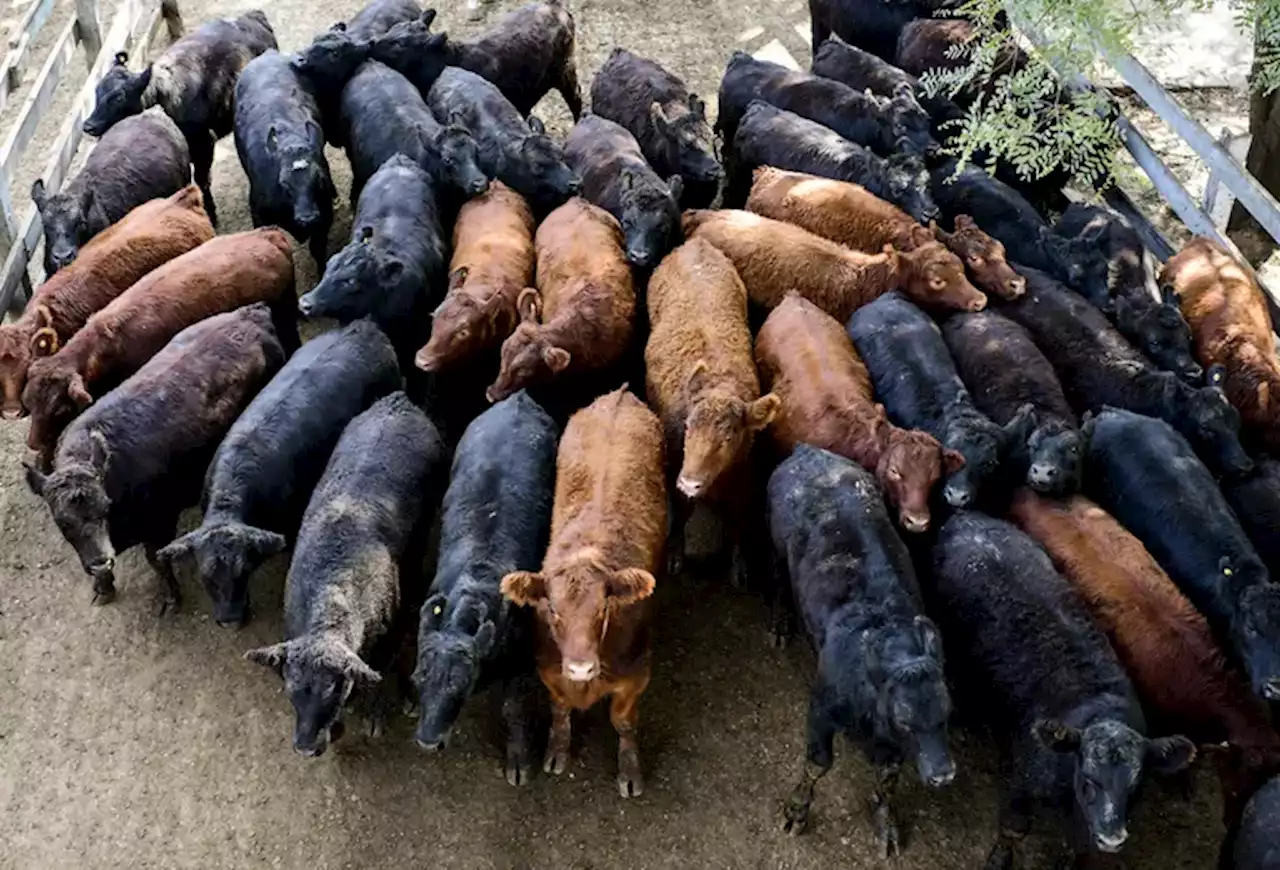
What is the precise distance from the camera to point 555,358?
22.8 ft

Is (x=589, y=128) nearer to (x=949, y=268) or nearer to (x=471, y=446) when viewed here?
(x=949, y=268)

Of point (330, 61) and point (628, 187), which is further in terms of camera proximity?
point (330, 61)

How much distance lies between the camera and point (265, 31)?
1095 centimetres

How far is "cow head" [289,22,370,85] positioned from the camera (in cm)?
1005

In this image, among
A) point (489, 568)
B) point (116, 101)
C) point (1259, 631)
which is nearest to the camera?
point (1259, 631)

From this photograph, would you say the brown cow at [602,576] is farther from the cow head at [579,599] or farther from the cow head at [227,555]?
the cow head at [227,555]

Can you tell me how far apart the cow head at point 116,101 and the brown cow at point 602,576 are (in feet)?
17.1

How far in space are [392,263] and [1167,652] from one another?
4.90 m

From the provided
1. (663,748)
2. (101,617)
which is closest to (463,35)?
(101,617)

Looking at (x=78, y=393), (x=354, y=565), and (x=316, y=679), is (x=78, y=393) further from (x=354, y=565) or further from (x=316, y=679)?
(x=316, y=679)

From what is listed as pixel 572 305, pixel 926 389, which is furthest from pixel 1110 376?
pixel 572 305

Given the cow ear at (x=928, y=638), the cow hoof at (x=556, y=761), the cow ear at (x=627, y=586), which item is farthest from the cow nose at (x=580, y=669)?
the cow ear at (x=928, y=638)

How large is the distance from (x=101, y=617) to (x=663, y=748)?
324cm

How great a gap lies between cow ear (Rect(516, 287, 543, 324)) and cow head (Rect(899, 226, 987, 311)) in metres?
2.28
